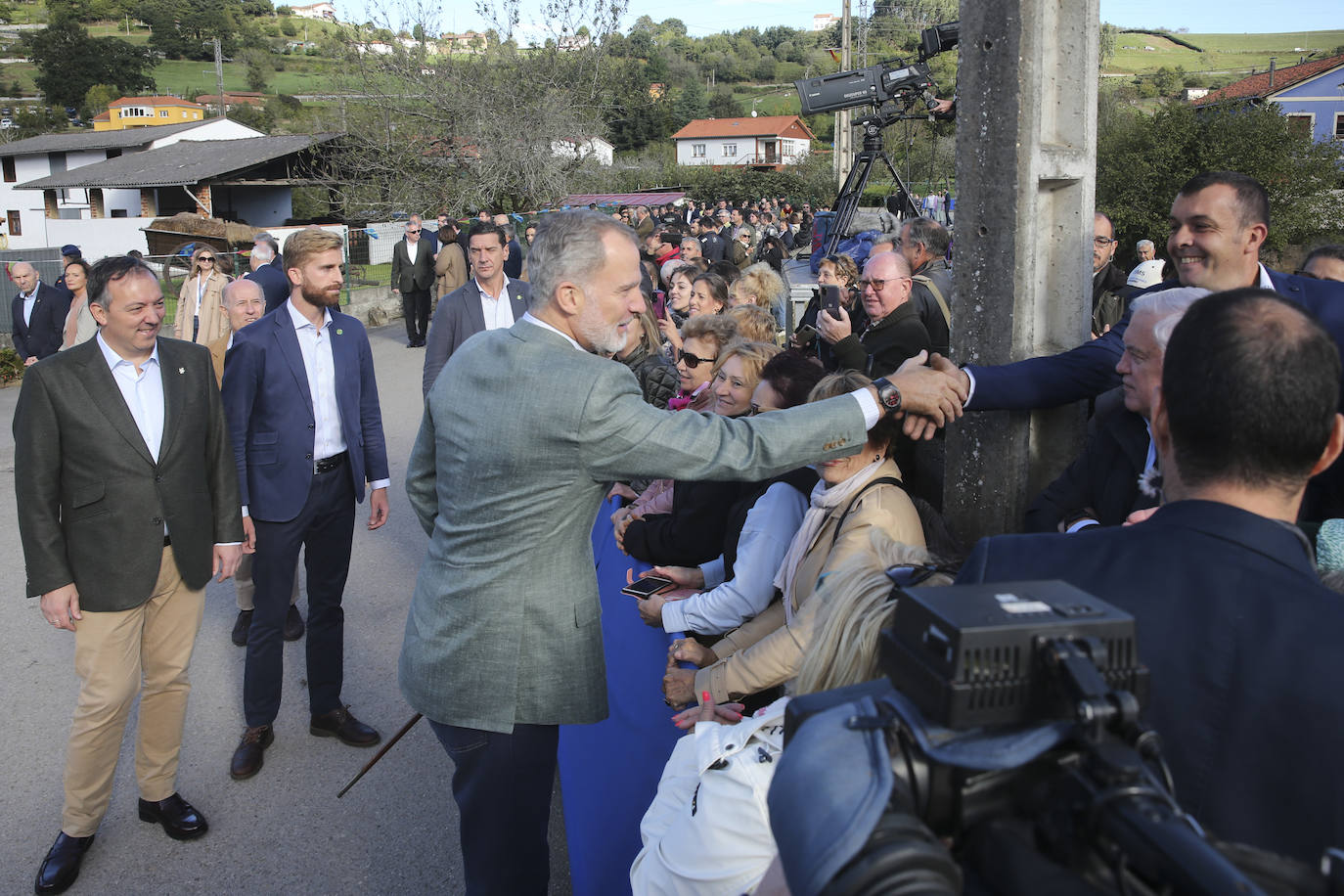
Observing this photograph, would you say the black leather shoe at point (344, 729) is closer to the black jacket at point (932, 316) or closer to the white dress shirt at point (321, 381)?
the white dress shirt at point (321, 381)

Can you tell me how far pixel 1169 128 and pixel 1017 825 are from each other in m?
15.2

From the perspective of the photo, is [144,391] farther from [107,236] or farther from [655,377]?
[107,236]

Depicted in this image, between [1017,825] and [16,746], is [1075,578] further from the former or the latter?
[16,746]

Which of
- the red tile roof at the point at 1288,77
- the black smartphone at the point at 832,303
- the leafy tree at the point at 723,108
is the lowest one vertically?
the black smartphone at the point at 832,303

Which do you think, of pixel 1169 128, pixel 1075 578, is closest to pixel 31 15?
pixel 1169 128

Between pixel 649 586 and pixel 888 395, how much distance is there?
144 centimetres

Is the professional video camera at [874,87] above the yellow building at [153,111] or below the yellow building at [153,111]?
below

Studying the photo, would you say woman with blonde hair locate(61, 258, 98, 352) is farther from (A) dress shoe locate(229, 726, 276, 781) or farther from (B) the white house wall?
(B) the white house wall

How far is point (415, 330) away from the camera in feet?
55.3

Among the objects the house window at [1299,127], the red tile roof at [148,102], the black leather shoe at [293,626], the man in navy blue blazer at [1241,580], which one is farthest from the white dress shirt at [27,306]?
the red tile roof at [148,102]

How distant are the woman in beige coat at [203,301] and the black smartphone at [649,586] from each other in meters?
6.12

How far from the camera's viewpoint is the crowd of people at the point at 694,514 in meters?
1.34

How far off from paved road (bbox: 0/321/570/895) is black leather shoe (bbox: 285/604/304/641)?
6cm

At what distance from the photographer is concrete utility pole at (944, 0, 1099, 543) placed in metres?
2.90
